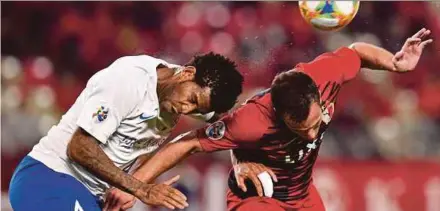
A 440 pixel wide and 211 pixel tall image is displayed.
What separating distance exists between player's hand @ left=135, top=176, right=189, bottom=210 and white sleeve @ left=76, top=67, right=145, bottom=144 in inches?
10.8

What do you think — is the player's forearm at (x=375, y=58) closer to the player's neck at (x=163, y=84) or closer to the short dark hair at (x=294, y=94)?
the short dark hair at (x=294, y=94)

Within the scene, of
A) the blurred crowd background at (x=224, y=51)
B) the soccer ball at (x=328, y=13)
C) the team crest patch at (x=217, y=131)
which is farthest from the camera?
the blurred crowd background at (x=224, y=51)

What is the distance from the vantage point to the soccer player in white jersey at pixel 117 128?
397 centimetres

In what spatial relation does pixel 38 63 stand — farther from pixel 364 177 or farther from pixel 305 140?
pixel 305 140

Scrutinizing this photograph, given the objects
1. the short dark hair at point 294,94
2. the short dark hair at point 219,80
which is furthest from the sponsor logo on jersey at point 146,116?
the short dark hair at point 294,94

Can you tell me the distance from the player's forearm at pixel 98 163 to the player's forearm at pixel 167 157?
18.6 inches

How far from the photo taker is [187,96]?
4.10 m

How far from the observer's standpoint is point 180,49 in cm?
845

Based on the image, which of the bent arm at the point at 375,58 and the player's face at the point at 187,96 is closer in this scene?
the player's face at the point at 187,96

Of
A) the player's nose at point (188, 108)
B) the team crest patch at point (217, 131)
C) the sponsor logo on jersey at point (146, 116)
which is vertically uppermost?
the player's nose at point (188, 108)

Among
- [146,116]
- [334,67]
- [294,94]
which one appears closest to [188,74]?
[146,116]

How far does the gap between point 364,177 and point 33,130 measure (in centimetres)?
263

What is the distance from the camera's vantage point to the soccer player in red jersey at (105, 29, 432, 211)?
14.1ft

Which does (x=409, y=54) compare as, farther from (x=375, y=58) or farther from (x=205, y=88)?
(x=205, y=88)
